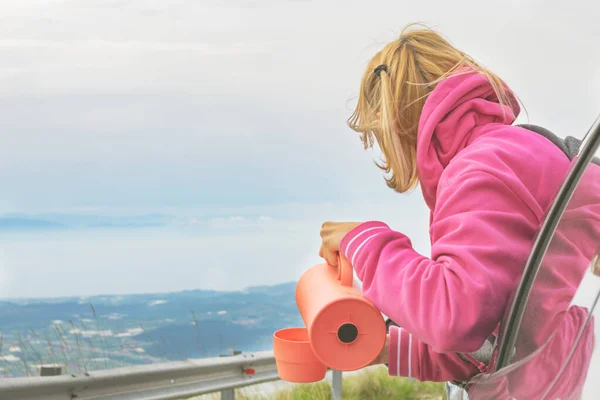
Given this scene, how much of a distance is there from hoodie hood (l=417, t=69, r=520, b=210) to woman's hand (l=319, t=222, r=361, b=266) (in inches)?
4.2

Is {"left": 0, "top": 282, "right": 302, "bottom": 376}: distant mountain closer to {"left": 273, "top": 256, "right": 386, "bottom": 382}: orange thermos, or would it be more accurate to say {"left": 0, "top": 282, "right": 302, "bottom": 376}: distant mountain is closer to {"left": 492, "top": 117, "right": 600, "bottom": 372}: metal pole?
{"left": 273, "top": 256, "right": 386, "bottom": 382}: orange thermos

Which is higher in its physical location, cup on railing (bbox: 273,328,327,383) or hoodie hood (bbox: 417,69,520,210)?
hoodie hood (bbox: 417,69,520,210)

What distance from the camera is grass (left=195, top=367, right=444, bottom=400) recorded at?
2.45m

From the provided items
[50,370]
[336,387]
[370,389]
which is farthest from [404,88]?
[370,389]

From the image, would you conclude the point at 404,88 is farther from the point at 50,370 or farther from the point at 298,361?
the point at 50,370

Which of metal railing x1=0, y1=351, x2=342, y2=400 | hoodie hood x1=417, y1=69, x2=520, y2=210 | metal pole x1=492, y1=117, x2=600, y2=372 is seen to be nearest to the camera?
metal pole x1=492, y1=117, x2=600, y2=372

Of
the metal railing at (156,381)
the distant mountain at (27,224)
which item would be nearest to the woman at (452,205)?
the metal railing at (156,381)

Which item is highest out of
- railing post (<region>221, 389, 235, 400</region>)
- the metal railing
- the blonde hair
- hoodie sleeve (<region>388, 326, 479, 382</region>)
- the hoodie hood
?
the blonde hair

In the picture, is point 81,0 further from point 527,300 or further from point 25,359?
point 527,300

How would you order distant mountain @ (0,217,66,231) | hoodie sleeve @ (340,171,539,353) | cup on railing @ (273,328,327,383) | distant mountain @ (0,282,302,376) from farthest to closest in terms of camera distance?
distant mountain @ (0,217,66,231)
distant mountain @ (0,282,302,376)
cup on railing @ (273,328,327,383)
hoodie sleeve @ (340,171,539,353)

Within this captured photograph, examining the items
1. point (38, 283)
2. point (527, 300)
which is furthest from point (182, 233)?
point (527, 300)

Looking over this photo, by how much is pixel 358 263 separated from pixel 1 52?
472 cm

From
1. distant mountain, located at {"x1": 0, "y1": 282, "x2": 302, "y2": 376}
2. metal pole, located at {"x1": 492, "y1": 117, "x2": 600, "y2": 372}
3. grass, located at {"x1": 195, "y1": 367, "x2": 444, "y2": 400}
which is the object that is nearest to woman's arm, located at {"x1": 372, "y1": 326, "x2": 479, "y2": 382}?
metal pole, located at {"x1": 492, "y1": 117, "x2": 600, "y2": 372}

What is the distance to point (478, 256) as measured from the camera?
0.60m
